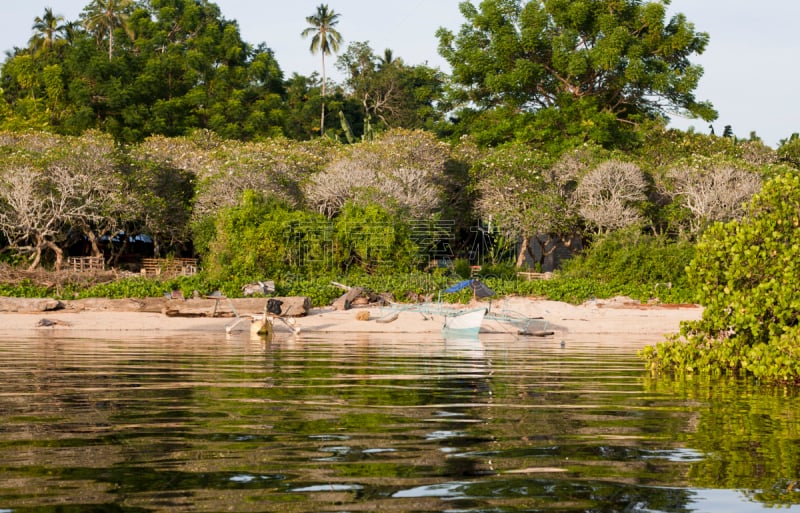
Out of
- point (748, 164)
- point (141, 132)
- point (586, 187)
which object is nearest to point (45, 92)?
point (141, 132)

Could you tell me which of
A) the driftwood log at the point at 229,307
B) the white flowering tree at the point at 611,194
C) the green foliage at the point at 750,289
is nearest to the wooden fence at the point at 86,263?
the driftwood log at the point at 229,307

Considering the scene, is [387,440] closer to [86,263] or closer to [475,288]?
[475,288]

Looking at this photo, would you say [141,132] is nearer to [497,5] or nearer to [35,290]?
[497,5]

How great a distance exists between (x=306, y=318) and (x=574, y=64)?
1115 inches

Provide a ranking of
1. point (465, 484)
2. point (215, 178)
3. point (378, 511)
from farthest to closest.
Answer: point (215, 178) < point (465, 484) < point (378, 511)

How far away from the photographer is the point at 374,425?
356 inches

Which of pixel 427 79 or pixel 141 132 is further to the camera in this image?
pixel 427 79

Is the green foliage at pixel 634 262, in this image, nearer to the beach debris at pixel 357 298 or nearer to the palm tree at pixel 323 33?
the beach debris at pixel 357 298

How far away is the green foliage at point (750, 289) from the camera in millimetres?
14398

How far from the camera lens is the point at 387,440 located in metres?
8.10

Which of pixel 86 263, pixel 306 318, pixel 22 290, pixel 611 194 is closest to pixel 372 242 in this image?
pixel 306 318

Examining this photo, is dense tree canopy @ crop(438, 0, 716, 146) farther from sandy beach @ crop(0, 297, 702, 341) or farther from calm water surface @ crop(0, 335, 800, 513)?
calm water surface @ crop(0, 335, 800, 513)

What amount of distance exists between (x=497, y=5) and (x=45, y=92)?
99.2 ft

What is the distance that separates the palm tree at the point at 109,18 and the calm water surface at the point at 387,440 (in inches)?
2479
